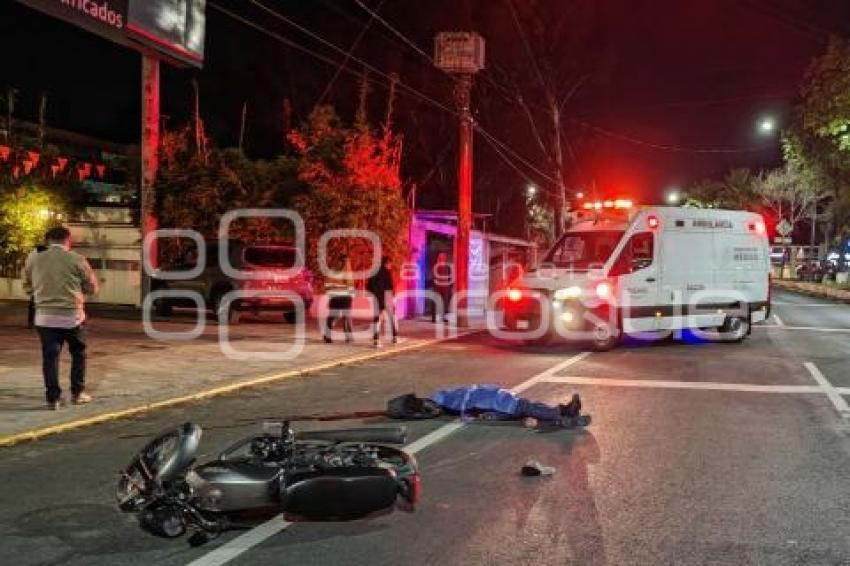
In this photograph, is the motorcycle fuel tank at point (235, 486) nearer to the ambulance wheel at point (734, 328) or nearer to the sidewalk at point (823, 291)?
the ambulance wheel at point (734, 328)

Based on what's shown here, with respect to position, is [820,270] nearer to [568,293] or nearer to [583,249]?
[583,249]

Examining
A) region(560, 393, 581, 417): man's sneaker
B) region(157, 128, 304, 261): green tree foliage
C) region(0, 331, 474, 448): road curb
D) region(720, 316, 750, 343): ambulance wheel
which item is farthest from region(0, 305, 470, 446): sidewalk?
region(720, 316, 750, 343): ambulance wheel

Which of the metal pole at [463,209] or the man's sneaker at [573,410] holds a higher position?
the metal pole at [463,209]

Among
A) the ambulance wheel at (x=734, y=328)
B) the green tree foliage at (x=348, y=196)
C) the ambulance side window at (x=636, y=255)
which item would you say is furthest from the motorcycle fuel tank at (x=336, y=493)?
the green tree foliage at (x=348, y=196)

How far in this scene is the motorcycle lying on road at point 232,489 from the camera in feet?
17.2

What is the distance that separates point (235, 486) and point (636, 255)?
12814 mm

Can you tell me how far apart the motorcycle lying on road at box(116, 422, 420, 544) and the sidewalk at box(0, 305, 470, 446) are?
3393 millimetres

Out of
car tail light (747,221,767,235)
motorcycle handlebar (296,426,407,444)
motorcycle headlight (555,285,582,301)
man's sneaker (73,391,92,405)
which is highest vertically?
car tail light (747,221,767,235)

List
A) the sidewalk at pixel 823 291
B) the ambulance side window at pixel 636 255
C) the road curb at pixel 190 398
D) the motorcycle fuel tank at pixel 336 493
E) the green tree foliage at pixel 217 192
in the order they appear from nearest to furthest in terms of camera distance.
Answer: the motorcycle fuel tank at pixel 336 493, the road curb at pixel 190 398, the ambulance side window at pixel 636 255, the green tree foliage at pixel 217 192, the sidewalk at pixel 823 291

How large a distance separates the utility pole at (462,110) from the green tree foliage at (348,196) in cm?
150

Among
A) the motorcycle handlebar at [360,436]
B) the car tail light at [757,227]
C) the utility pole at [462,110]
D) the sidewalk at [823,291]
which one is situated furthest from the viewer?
the sidewalk at [823,291]

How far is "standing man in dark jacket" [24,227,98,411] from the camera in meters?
9.20

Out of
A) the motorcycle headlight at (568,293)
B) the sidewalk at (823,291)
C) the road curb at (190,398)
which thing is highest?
the motorcycle headlight at (568,293)

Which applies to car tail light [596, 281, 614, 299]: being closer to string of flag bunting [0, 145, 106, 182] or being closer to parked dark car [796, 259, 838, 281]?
string of flag bunting [0, 145, 106, 182]
